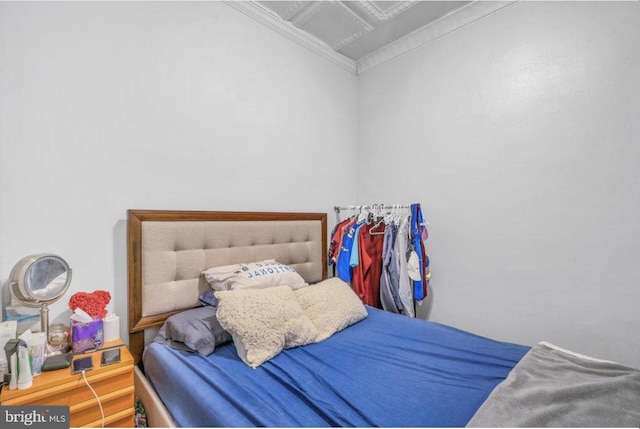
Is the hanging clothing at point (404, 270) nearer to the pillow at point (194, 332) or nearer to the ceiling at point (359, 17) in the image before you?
the pillow at point (194, 332)

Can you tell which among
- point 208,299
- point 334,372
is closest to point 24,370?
point 208,299

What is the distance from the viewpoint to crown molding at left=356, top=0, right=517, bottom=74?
219 centimetres

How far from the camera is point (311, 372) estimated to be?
1282mm

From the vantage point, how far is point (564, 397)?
1.06 metres

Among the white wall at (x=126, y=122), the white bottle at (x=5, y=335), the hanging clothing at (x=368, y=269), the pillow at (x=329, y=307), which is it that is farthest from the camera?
the hanging clothing at (x=368, y=269)

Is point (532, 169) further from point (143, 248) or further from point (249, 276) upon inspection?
point (143, 248)

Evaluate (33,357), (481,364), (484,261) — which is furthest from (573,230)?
(33,357)

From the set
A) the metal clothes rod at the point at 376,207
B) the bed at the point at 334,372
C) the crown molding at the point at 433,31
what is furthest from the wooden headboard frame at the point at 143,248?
the crown molding at the point at 433,31

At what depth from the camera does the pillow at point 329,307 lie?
170 cm

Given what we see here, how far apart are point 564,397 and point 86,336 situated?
1.92 meters

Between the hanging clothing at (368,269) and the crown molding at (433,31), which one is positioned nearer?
the crown molding at (433,31)

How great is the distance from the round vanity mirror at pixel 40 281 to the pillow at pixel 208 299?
655 millimetres

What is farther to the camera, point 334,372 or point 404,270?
point 404,270

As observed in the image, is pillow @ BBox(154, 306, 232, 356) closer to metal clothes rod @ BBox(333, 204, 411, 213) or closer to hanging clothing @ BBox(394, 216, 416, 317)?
hanging clothing @ BBox(394, 216, 416, 317)
